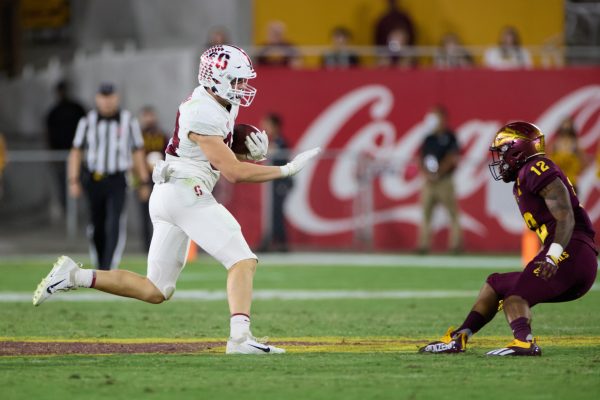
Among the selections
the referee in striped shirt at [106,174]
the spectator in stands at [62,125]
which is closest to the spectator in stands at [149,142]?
the spectator in stands at [62,125]

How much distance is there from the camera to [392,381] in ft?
21.4

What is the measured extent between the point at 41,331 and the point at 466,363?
11.4 ft

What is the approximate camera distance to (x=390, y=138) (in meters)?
18.4

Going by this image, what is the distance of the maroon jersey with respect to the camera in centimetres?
744

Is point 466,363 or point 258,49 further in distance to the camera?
point 258,49

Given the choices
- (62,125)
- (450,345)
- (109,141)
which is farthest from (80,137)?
(62,125)

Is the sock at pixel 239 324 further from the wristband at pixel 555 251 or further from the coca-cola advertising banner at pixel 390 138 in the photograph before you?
the coca-cola advertising banner at pixel 390 138

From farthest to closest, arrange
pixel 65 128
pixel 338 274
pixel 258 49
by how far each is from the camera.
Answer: pixel 65 128 < pixel 258 49 < pixel 338 274

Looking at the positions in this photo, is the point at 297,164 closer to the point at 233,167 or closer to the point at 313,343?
the point at 233,167

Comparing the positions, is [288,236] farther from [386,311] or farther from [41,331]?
[41,331]

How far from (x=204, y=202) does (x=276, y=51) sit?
35.2 ft

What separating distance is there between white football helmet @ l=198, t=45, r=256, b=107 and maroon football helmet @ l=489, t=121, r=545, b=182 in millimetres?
1573

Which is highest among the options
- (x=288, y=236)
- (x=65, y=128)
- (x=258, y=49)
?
(x=258, y=49)

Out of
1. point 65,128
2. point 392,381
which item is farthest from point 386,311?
point 65,128
